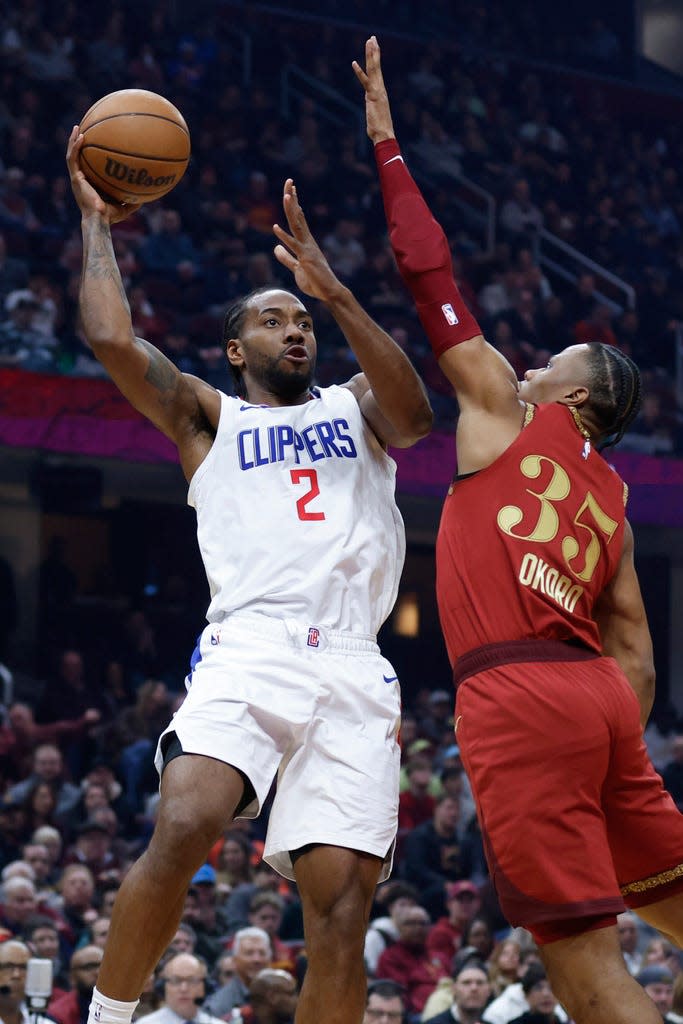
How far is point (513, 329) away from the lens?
15.3 m

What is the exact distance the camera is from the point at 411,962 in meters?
8.64

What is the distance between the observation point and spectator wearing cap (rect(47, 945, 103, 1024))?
7.05 metres

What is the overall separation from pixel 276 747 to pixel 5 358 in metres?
8.68

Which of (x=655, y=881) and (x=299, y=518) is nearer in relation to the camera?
(x=655, y=881)

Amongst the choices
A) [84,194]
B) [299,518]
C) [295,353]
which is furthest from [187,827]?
[84,194]

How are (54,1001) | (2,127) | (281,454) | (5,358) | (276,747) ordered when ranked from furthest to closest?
(2,127) → (5,358) → (54,1001) → (281,454) → (276,747)

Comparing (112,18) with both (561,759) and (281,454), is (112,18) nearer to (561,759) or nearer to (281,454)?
(281,454)

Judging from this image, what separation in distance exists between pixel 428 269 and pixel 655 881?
1.67 m

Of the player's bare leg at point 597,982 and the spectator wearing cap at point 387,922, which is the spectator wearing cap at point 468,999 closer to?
the spectator wearing cap at point 387,922

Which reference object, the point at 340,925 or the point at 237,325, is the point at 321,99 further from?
the point at 340,925

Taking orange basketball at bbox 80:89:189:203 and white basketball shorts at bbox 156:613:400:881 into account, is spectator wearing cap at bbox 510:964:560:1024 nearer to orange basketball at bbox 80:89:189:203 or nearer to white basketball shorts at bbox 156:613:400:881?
white basketball shorts at bbox 156:613:400:881

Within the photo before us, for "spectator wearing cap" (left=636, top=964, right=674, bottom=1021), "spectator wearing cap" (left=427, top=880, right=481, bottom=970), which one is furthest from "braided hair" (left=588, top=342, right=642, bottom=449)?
"spectator wearing cap" (left=427, top=880, right=481, bottom=970)

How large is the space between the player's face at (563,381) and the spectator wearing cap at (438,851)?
653cm

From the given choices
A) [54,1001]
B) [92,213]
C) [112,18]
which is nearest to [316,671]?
[92,213]
